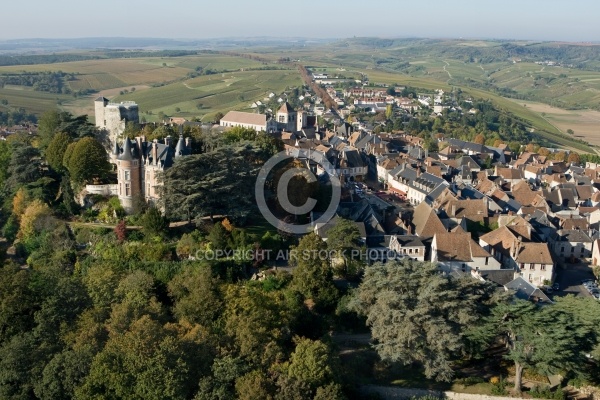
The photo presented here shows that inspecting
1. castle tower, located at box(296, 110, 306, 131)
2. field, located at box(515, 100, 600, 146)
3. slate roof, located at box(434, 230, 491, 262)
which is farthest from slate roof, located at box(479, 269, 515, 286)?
field, located at box(515, 100, 600, 146)

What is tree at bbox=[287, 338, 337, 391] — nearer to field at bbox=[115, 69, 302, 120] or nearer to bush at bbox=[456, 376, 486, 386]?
bush at bbox=[456, 376, 486, 386]

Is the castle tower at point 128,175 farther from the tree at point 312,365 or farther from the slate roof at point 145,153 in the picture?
the tree at point 312,365

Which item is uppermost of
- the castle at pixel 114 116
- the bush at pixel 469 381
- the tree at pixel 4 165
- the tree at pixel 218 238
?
the castle at pixel 114 116

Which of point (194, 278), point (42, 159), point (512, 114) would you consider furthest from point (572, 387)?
point (512, 114)

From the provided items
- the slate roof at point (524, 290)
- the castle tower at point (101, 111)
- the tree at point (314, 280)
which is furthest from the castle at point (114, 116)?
the slate roof at point (524, 290)

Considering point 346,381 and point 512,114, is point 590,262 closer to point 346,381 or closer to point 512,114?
point 346,381

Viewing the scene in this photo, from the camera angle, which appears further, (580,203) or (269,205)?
(580,203)

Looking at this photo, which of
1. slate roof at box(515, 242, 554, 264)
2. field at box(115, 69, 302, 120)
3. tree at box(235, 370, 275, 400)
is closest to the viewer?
tree at box(235, 370, 275, 400)
